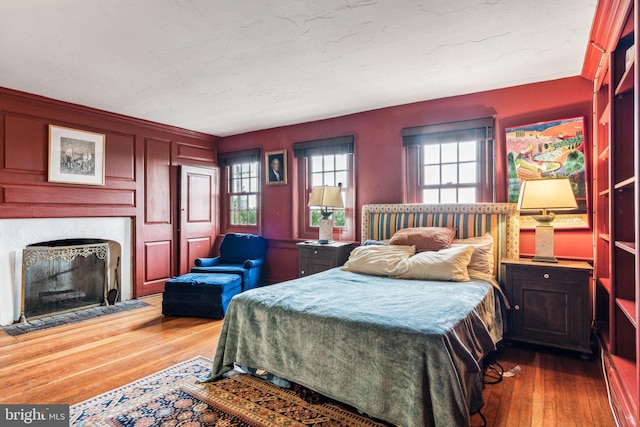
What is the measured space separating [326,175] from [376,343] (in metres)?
3.32

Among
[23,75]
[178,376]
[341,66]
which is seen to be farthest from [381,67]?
[23,75]

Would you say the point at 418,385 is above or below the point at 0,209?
below

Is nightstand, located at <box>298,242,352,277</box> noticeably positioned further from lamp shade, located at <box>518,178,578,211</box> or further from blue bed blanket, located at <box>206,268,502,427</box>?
lamp shade, located at <box>518,178,578,211</box>

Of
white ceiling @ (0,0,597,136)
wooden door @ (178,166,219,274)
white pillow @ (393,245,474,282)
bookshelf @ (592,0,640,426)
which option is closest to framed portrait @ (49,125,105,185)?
white ceiling @ (0,0,597,136)

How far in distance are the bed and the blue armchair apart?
210cm

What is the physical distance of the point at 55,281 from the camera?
4.11 metres

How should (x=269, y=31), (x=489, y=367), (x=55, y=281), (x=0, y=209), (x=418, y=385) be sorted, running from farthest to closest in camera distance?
(x=55, y=281) → (x=0, y=209) → (x=489, y=367) → (x=269, y=31) → (x=418, y=385)

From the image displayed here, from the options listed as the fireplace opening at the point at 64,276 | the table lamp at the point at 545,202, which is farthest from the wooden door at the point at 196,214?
the table lamp at the point at 545,202

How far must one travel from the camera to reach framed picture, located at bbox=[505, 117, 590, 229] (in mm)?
3092

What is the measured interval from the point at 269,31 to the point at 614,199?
2.51 metres

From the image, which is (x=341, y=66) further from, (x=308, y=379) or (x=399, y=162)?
(x=308, y=379)

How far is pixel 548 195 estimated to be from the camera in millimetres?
2848

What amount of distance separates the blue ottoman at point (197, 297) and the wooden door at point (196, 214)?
1351mm

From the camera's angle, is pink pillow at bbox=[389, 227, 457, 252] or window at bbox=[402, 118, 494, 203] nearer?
pink pillow at bbox=[389, 227, 457, 252]
